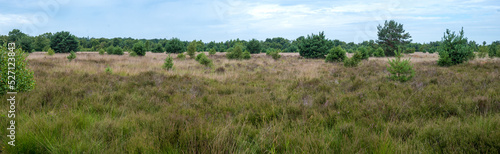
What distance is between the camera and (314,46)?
37000 millimetres

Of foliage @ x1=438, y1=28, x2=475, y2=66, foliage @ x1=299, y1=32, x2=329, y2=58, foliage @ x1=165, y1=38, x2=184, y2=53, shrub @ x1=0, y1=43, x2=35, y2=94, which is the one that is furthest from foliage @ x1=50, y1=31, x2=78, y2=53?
foliage @ x1=438, y1=28, x2=475, y2=66

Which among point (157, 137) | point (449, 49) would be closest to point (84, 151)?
point (157, 137)

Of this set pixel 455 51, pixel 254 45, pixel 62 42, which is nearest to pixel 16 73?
pixel 455 51

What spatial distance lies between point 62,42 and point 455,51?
6019 cm

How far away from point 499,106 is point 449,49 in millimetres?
15003

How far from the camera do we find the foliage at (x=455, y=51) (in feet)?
52.6

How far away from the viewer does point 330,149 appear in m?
2.73

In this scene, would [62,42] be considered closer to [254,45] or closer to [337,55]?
[254,45]

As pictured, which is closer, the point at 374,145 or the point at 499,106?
the point at 374,145

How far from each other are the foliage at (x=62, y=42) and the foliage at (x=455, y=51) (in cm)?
5884

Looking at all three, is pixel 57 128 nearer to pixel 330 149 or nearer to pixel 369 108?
pixel 330 149

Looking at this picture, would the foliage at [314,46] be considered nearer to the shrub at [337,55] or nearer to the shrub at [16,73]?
the shrub at [337,55]

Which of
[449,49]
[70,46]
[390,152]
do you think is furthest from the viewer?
[70,46]

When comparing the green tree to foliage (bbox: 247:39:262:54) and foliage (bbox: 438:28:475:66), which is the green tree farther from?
foliage (bbox: 438:28:475:66)
